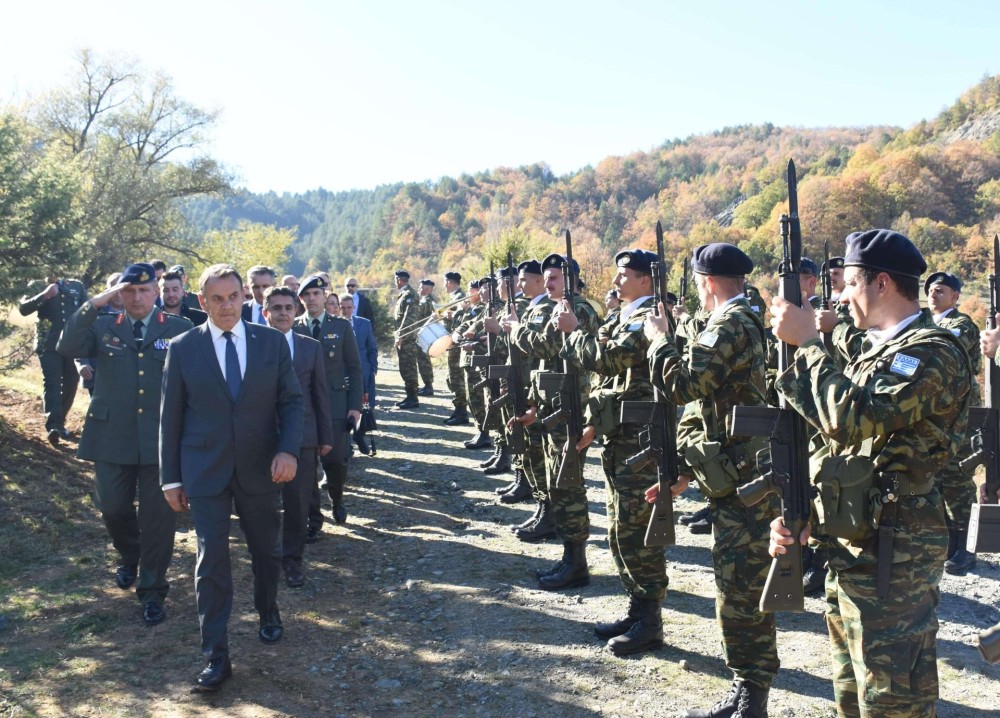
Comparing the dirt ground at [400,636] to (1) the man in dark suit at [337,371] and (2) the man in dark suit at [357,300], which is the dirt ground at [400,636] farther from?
(2) the man in dark suit at [357,300]

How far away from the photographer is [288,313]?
6395mm

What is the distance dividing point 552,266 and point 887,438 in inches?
161

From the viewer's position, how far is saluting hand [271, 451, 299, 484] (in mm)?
4602

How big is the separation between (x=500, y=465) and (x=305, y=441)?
13.8ft

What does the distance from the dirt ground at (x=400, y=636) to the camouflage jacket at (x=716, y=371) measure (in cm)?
153

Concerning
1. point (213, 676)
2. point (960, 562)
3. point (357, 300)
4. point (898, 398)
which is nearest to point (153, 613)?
point (213, 676)

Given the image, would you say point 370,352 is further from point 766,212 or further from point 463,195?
point 463,195

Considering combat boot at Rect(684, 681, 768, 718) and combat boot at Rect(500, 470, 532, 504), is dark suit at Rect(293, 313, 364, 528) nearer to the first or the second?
combat boot at Rect(500, 470, 532, 504)

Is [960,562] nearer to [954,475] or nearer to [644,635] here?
[954,475]

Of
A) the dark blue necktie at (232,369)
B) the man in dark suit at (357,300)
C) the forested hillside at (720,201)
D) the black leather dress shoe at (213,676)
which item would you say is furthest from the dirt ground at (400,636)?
the man in dark suit at (357,300)

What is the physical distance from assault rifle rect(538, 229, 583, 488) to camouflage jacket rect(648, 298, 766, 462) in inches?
69.9

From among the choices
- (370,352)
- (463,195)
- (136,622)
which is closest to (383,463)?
(370,352)

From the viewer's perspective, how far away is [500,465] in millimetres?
10281

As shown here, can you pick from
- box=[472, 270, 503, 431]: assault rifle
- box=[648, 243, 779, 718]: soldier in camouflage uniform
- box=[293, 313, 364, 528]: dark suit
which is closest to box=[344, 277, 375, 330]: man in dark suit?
box=[472, 270, 503, 431]: assault rifle
